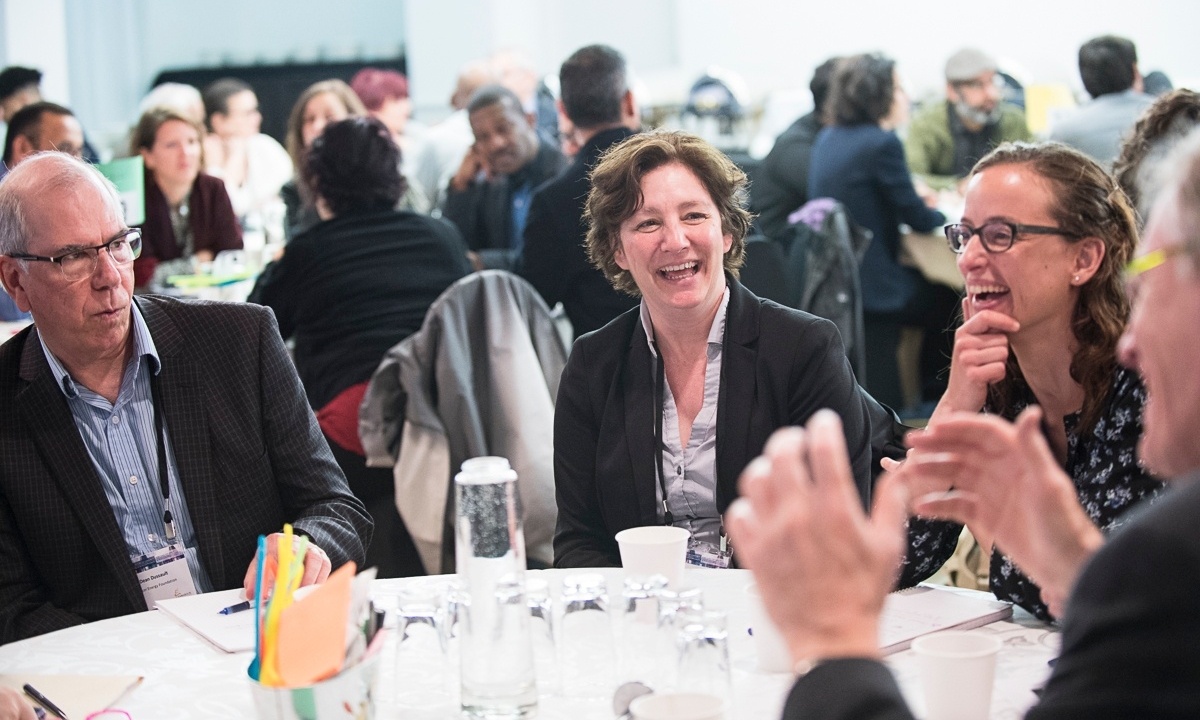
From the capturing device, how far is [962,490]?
1.30m

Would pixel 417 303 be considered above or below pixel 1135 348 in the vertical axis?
below

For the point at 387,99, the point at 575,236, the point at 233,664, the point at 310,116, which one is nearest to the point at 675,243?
the point at 233,664

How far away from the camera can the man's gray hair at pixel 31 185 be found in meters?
2.16

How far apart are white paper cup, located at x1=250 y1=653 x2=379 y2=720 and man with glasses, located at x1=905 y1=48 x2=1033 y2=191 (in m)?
5.65

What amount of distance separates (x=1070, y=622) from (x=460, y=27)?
969cm

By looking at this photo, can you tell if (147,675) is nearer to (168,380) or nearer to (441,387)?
(168,380)

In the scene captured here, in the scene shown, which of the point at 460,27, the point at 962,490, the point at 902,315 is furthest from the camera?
the point at 460,27

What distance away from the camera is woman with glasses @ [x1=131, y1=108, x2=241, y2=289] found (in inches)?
198

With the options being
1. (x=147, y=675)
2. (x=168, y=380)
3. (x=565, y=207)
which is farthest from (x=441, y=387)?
(x=147, y=675)

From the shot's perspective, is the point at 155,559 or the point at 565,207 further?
the point at 565,207

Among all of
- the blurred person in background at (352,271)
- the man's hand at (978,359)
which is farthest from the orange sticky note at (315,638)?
the blurred person in background at (352,271)

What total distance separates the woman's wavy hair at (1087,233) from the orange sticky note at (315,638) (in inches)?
46.6

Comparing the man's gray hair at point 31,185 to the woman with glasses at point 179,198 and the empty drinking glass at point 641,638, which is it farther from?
the woman with glasses at point 179,198

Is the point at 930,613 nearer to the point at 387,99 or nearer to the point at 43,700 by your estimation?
the point at 43,700
